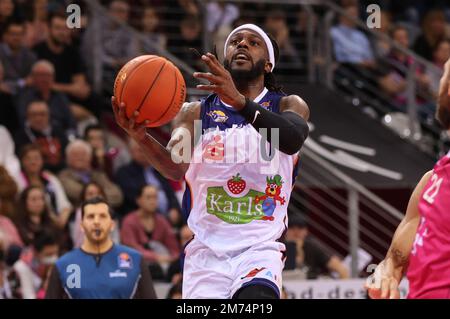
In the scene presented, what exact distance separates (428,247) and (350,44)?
32.5ft

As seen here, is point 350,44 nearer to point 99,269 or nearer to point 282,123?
point 99,269

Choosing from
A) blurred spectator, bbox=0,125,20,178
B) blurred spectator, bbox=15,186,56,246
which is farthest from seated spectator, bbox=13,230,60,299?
blurred spectator, bbox=0,125,20,178

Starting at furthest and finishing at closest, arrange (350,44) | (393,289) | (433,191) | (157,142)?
(350,44), (157,142), (433,191), (393,289)

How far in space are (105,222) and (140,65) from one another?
250 centimetres

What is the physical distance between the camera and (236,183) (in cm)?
685

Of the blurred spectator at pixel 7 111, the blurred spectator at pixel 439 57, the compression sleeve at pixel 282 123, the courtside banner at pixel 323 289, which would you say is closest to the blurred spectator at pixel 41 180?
the blurred spectator at pixel 7 111

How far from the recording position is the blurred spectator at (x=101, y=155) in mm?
12016

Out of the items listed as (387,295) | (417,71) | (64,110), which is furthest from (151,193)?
(387,295)

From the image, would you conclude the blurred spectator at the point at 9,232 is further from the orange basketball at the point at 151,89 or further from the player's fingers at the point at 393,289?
the player's fingers at the point at 393,289

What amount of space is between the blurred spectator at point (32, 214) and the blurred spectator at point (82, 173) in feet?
2.35

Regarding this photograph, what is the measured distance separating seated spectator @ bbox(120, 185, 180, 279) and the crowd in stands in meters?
0.01

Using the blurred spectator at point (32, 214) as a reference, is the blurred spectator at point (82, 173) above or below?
above

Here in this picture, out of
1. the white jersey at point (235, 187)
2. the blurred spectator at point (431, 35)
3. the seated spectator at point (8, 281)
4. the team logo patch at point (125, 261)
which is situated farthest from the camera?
the blurred spectator at point (431, 35)

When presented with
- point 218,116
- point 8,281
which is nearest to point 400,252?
point 218,116
